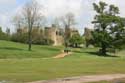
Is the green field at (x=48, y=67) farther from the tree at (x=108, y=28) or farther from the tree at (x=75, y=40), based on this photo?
the tree at (x=75, y=40)

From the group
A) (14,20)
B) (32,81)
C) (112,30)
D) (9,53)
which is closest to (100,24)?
(112,30)

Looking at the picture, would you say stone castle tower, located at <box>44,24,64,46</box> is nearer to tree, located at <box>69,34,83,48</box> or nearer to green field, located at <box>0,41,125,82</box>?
tree, located at <box>69,34,83,48</box>

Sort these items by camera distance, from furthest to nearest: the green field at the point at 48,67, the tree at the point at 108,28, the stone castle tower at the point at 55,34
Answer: the stone castle tower at the point at 55,34, the tree at the point at 108,28, the green field at the point at 48,67

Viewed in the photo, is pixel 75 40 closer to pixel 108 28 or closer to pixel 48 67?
pixel 108 28

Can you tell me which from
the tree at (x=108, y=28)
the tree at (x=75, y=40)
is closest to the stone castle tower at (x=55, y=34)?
the tree at (x=75, y=40)

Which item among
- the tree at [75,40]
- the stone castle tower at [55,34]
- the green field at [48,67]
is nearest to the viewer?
the green field at [48,67]

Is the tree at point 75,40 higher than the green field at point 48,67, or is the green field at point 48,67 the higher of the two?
the tree at point 75,40

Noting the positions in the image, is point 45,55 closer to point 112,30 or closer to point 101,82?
point 112,30

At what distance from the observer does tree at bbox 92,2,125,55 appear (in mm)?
99062

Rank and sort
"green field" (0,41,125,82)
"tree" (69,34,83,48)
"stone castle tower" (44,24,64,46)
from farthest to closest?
"stone castle tower" (44,24,64,46), "tree" (69,34,83,48), "green field" (0,41,125,82)

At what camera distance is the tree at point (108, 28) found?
325ft

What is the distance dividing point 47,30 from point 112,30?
146 feet

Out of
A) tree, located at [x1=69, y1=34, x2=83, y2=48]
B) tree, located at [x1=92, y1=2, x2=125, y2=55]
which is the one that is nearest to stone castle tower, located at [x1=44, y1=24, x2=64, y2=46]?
tree, located at [x1=69, y1=34, x2=83, y2=48]

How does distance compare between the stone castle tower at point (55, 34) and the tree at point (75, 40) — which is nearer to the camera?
the tree at point (75, 40)
